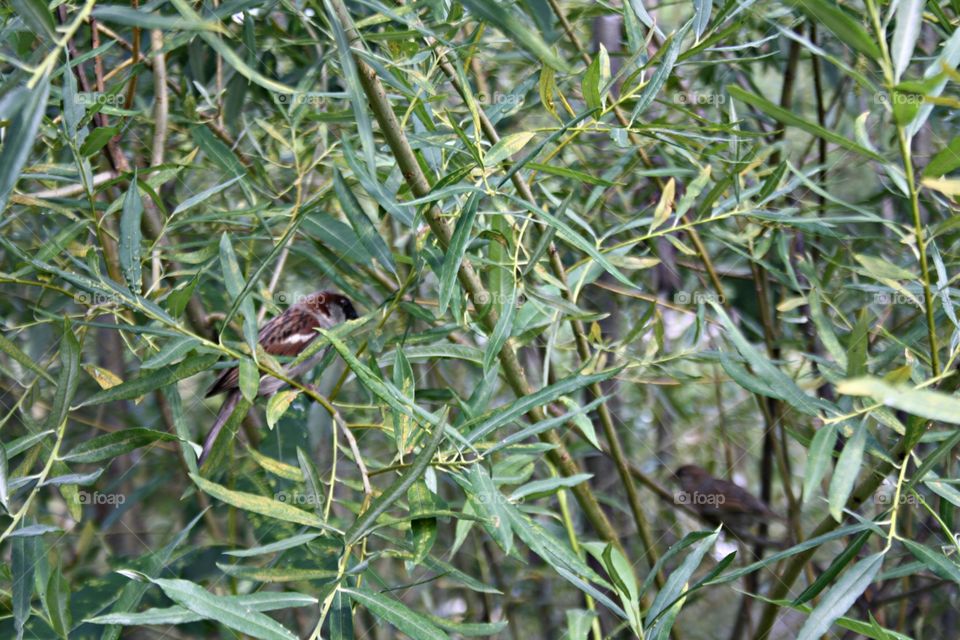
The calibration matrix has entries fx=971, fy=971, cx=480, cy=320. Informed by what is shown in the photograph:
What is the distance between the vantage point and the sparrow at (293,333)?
2.21m

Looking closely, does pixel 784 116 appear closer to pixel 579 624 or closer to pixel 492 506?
pixel 492 506

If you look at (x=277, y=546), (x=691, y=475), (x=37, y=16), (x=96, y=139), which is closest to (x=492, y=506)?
(x=277, y=546)

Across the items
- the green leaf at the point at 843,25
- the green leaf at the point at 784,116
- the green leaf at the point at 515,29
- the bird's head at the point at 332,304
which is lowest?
the bird's head at the point at 332,304

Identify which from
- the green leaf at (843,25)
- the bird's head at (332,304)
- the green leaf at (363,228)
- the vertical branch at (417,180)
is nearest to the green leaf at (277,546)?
the vertical branch at (417,180)

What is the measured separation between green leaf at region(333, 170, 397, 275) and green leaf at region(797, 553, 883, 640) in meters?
0.77

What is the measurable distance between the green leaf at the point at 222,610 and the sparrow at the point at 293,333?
1.00 meters

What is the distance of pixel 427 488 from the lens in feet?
4.33

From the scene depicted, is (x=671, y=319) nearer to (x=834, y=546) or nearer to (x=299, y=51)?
(x=834, y=546)

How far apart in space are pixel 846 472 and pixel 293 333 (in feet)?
5.67

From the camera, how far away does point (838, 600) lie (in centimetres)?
116

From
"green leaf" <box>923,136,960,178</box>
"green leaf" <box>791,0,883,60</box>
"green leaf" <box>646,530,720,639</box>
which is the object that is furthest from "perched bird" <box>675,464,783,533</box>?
"green leaf" <box>791,0,883,60</box>

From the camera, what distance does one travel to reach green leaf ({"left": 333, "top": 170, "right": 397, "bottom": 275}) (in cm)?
147

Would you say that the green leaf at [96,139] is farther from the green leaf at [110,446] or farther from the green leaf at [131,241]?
the green leaf at [110,446]

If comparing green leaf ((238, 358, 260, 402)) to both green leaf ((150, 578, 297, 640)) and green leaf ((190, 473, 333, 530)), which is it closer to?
green leaf ((190, 473, 333, 530))
